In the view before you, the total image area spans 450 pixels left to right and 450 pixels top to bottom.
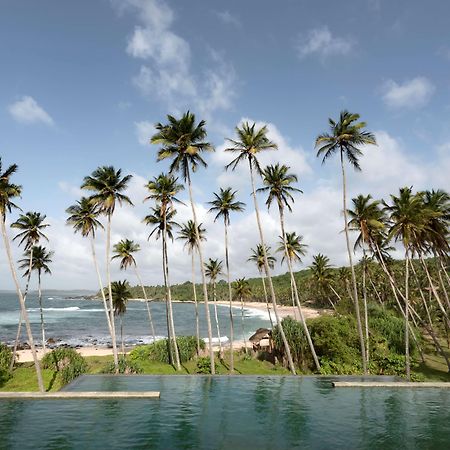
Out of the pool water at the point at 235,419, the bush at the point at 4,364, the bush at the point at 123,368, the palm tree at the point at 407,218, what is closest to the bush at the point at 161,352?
the bush at the point at 123,368

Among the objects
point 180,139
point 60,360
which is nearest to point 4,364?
point 60,360

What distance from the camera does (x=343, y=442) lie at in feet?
42.5

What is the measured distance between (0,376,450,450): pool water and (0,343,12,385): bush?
2299cm

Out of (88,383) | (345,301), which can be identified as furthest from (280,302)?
(88,383)

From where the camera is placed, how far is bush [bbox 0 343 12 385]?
126 ft

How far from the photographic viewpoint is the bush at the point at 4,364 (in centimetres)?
3841

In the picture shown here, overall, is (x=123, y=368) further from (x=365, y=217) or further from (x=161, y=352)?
(x=365, y=217)

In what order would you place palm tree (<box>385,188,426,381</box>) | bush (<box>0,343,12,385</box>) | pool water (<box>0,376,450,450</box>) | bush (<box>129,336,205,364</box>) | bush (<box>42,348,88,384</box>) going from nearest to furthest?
pool water (<box>0,376,450,450</box>)
palm tree (<box>385,188,426,381</box>)
bush (<box>0,343,12,385</box>)
bush (<box>42,348,88,384</box>)
bush (<box>129,336,205,364</box>)

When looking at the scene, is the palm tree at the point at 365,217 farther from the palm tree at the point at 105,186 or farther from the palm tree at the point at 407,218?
the palm tree at the point at 105,186

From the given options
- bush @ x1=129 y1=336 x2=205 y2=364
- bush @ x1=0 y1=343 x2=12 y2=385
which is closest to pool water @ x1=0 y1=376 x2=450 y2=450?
bush @ x1=0 y1=343 x2=12 y2=385

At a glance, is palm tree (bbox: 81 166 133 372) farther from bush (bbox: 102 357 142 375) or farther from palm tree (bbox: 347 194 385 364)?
palm tree (bbox: 347 194 385 364)

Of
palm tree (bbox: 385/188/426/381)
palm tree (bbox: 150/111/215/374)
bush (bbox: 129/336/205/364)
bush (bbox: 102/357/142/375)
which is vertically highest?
palm tree (bbox: 150/111/215/374)

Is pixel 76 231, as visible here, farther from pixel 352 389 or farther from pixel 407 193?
pixel 407 193

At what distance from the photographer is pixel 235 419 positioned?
51.2 feet
